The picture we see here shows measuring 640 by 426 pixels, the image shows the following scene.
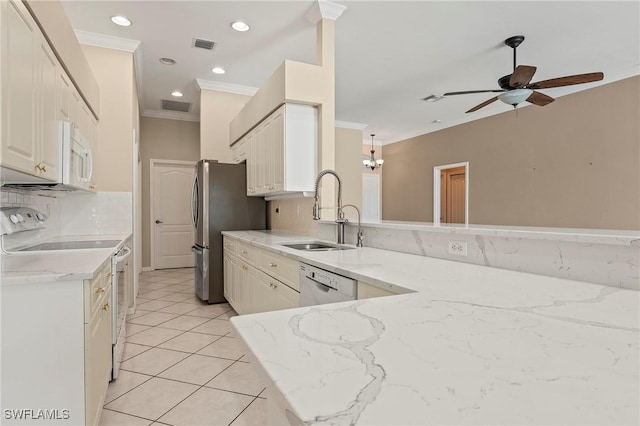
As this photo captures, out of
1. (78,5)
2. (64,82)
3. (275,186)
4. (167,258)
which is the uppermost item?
(78,5)

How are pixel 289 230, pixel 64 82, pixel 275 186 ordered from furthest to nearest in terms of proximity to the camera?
pixel 289 230, pixel 275 186, pixel 64 82

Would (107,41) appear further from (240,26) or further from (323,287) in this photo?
(323,287)

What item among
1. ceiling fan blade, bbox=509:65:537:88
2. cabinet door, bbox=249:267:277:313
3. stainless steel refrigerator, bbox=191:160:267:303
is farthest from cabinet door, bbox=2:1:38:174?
ceiling fan blade, bbox=509:65:537:88

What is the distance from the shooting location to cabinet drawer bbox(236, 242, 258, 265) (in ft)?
9.89

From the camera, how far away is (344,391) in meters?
0.55

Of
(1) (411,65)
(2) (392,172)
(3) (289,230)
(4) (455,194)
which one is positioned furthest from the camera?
(2) (392,172)

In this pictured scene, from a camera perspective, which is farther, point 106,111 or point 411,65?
point 411,65

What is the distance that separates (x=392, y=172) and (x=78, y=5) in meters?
6.72

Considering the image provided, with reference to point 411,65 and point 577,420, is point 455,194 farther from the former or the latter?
point 577,420

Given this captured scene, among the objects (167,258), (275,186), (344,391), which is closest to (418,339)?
(344,391)

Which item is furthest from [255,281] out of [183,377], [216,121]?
[216,121]

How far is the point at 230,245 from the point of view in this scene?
150 inches

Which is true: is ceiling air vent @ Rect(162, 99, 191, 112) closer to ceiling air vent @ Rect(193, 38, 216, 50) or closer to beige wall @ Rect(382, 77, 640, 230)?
ceiling air vent @ Rect(193, 38, 216, 50)

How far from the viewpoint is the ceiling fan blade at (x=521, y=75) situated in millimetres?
3227
